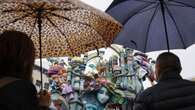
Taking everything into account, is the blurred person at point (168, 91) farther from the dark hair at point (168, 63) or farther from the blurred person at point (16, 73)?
the blurred person at point (16, 73)

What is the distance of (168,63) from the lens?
10.4ft

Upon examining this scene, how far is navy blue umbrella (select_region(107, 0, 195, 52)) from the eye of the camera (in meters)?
4.23

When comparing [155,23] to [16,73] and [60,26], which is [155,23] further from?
[16,73]

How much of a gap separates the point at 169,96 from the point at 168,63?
0.78 feet

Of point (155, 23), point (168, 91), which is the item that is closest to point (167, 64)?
point (168, 91)

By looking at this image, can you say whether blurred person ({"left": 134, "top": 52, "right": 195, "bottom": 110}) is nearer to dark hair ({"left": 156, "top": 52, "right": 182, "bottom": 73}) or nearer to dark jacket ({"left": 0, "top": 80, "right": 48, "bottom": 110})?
dark hair ({"left": 156, "top": 52, "right": 182, "bottom": 73})

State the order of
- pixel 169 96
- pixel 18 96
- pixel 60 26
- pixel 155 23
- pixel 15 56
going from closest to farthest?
pixel 18 96 < pixel 15 56 < pixel 169 96 < pixel 60 26 < pixel 155 23

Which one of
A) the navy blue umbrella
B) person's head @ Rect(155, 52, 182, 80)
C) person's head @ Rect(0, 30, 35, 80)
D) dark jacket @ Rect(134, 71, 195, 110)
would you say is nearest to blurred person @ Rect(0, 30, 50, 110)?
person's head @ Rect(0, 30, 35, 80)

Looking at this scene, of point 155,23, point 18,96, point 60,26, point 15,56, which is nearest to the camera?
point 18,96

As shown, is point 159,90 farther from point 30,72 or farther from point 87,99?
point 87,99

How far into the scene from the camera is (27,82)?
2166mm

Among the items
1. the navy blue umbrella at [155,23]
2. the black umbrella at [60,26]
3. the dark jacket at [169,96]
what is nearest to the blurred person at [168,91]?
the dark jacket at [169,96]

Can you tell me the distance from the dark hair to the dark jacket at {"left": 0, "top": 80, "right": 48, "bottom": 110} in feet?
4.15

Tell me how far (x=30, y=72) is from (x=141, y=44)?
2431 mm
